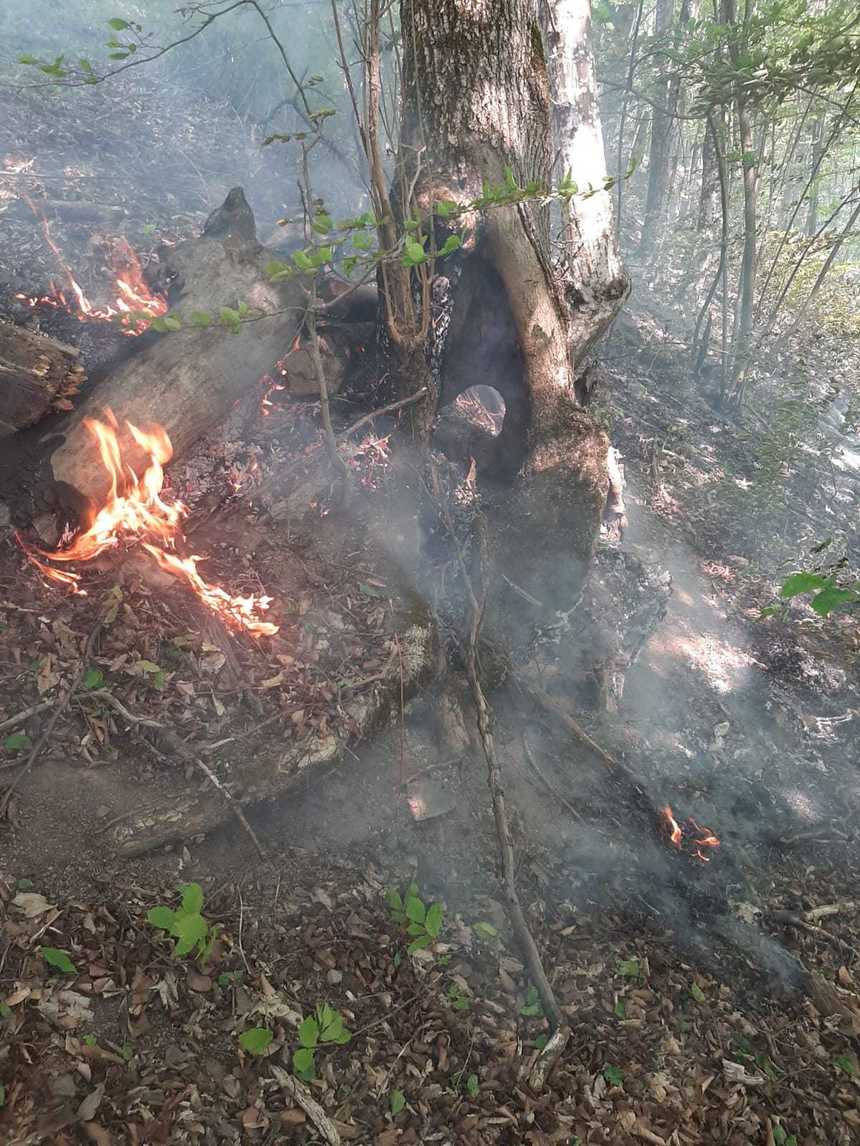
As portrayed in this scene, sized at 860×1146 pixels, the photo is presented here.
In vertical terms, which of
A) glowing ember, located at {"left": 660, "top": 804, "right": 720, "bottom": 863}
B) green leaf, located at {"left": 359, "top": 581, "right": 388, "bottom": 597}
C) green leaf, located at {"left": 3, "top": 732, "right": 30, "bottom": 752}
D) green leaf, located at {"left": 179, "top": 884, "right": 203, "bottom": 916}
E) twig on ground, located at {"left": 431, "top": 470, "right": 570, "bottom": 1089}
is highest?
green leaf, located at {"left": 3, "top": 732, "right": 30, "bottom": 752}

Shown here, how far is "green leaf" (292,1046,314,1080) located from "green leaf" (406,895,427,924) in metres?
0.80

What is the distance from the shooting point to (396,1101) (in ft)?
9.05

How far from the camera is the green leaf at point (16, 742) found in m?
3.26

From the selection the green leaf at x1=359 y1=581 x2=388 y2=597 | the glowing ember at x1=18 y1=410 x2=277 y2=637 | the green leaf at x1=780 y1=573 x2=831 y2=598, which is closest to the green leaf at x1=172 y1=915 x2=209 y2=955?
the glowing ember at x1=18 y1=410 x2=277 y2=637

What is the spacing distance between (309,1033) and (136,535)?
2.90m

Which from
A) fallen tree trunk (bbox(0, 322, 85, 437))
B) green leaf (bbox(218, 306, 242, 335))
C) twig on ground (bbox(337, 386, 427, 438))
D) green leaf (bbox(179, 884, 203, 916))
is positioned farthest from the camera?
twig on ground (bbox(337, 386, 427, 438))

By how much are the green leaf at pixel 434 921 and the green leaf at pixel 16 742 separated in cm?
222

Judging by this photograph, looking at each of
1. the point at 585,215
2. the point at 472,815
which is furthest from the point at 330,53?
the point at 472,815

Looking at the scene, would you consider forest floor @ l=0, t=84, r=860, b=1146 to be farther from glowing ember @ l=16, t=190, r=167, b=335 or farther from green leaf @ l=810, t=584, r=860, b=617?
green leaf @ l=810, t=584, r=860, b=617

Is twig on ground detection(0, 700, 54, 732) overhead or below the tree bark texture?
below

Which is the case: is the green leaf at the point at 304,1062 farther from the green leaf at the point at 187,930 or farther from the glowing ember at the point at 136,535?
the glowing ember at the point at 136,535

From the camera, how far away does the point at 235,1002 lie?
280cm

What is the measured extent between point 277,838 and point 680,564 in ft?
17.7

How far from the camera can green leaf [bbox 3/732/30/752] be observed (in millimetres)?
3262
